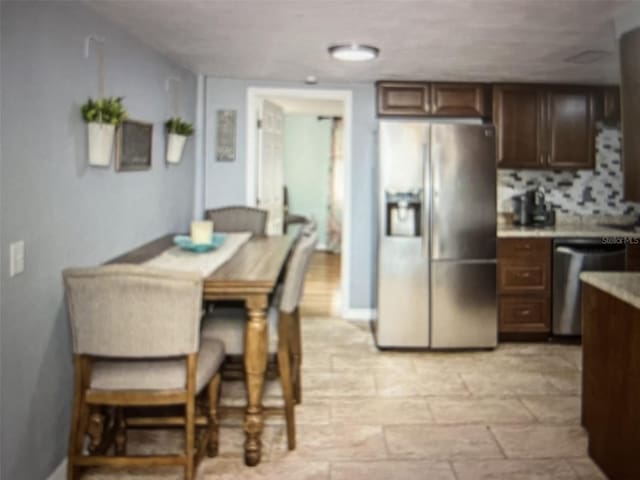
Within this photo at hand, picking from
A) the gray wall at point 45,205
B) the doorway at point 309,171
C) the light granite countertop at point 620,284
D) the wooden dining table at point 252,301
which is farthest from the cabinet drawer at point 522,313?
the gray wall at point 45,205

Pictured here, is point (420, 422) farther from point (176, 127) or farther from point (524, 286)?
point (176, 127)

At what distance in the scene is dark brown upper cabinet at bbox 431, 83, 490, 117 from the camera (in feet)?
16.3

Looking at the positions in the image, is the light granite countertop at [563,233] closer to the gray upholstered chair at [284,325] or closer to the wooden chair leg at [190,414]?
the gray upholstered chair at [284,325]

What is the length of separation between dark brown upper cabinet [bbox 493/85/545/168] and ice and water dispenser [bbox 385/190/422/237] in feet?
3.24

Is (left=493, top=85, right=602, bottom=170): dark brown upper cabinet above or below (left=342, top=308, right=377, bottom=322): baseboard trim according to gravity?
above

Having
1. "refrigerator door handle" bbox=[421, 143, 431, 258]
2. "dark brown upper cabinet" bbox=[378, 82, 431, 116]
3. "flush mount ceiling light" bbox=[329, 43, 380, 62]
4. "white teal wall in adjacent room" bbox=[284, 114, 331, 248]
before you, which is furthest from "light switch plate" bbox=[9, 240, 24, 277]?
"white teal wall in adjacent room" bbox=[284, 114, 331, 248]

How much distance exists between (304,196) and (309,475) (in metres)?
7.35

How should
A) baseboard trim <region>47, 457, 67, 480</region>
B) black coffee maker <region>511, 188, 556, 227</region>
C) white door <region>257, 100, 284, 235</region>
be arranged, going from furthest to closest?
Result: white door <region>257, 100, 284, 235</region>, black coffee maker <region>511, 188, 556, 227</region>, baseboard trim <region>47, 457, 67, 480</region>

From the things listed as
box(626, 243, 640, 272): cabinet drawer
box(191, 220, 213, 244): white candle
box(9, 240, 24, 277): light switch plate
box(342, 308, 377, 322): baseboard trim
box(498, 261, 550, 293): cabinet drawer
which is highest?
box(191, 220, 213, 244): white candle

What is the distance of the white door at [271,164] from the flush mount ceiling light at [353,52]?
1601 mm

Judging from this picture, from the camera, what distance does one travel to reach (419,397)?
3621mm

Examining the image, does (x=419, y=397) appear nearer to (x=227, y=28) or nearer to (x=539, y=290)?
(x=539, y=290)

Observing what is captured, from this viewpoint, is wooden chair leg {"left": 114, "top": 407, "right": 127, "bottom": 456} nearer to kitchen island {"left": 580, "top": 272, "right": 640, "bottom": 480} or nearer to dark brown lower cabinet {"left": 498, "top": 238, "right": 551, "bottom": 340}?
kitchen island {"left": 580, "top": 272, "right": 640, "bottom": 480}

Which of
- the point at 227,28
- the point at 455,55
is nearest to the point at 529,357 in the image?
the point at 455,55
